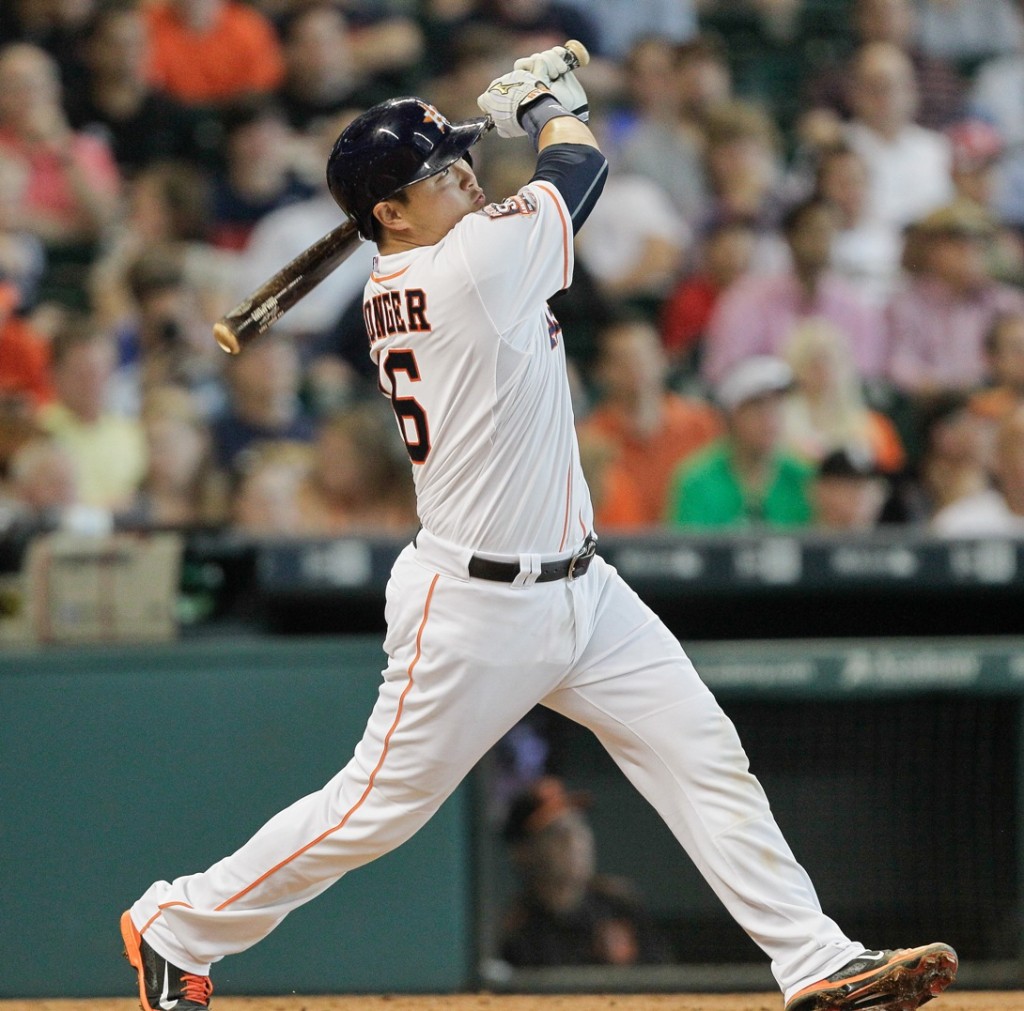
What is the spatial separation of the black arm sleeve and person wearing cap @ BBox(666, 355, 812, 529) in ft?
7.87

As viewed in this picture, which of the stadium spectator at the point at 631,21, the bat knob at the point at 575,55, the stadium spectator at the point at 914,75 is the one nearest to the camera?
the bat knob at the point at 575,55

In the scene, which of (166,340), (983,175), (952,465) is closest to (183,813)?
(166,340)

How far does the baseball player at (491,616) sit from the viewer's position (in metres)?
2.75

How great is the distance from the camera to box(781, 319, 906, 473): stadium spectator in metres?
5.51

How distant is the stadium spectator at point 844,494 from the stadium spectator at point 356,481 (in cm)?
127

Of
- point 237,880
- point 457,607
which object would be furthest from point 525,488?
point 237,880

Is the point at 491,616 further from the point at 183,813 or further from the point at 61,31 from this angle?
the point at 61,31

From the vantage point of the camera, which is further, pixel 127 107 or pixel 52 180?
pixel 127 107

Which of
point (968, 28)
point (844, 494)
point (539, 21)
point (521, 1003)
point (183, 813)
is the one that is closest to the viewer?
point (521, 1003)

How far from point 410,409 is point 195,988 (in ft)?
3.83

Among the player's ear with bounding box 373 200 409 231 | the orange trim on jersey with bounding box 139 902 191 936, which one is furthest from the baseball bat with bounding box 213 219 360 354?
the orange trim on jersey with bounding box 139 902 191 936

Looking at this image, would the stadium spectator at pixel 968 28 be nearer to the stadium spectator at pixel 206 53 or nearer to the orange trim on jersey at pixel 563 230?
the stadium spectator at pixel 206 53

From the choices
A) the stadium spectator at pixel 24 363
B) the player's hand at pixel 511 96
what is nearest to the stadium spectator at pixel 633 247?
the stadium spectator at pixel 24 363

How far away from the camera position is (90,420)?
5641 millimetres
